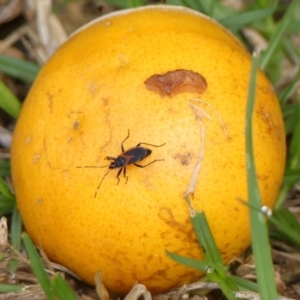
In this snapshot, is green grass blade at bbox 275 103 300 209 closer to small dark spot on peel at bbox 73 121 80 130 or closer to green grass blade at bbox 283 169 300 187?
green grass blade at bbox 283 169 300 187

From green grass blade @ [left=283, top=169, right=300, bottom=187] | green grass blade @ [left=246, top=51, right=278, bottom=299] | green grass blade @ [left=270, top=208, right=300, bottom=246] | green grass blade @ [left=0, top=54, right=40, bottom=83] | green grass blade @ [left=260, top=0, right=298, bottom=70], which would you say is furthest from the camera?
green grass blade @ [left=0, top=54, right=40, bottom=83]

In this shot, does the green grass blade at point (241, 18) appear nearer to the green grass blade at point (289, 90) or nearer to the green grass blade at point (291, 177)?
the green grass blade at point (289, 90)

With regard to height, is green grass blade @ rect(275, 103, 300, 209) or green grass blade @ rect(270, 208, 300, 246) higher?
green grass blade @ rect(275, 103, 300, 209)

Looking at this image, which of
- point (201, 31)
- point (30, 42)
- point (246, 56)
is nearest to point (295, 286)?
point (246, 56)

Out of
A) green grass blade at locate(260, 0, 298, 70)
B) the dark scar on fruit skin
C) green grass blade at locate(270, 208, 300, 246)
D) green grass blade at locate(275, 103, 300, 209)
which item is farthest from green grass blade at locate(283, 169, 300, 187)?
the dark scar on fruit skin

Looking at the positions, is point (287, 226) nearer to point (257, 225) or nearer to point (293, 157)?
point (293, 157)

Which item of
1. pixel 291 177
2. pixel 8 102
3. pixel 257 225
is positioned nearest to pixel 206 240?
pixel 257 225
